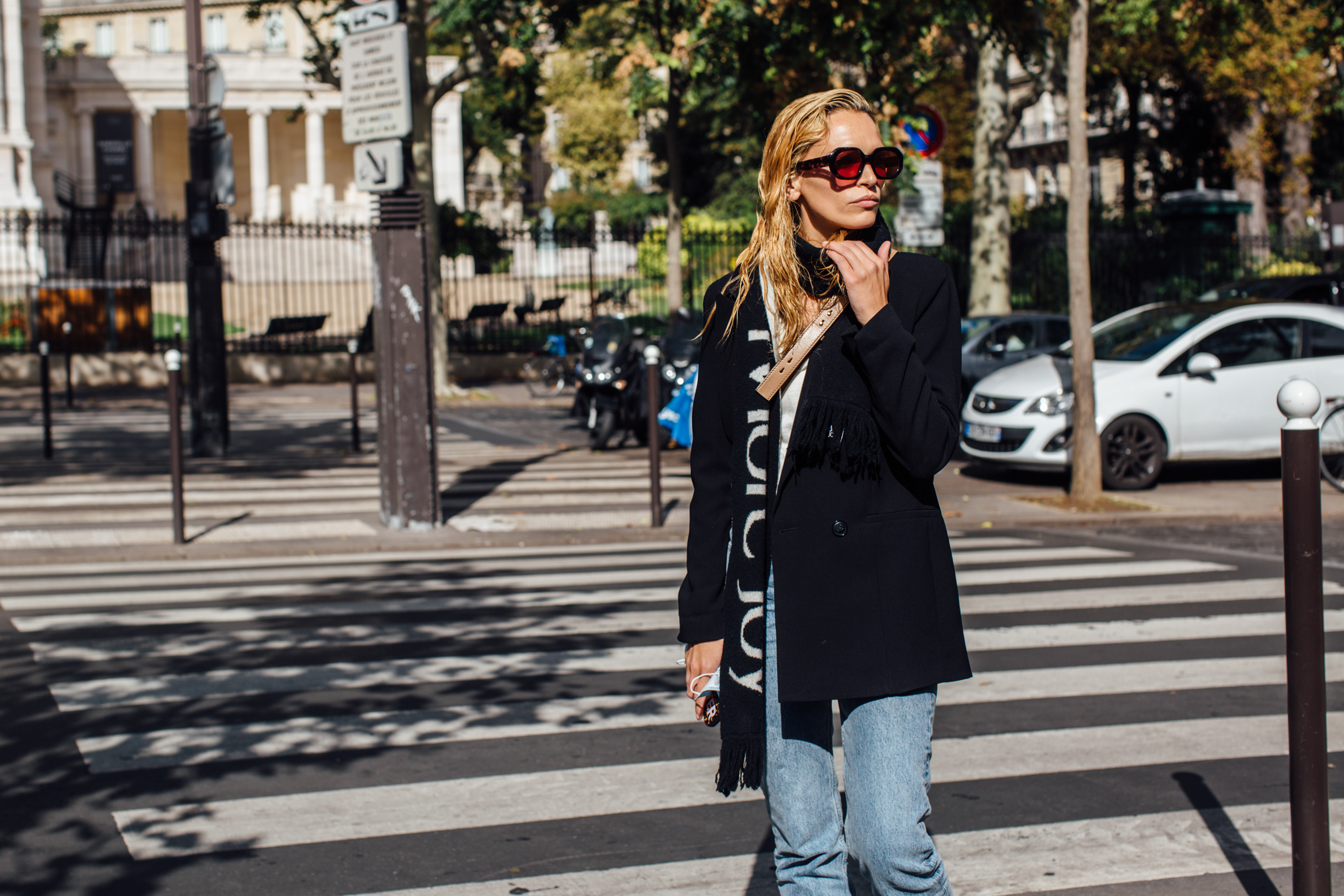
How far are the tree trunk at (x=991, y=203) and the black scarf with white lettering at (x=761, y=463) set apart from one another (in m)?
20.5

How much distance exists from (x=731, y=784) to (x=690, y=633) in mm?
279

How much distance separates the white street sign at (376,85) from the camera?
32.1ft

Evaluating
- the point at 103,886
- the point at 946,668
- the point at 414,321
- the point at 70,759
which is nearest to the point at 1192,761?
the point at 946,668

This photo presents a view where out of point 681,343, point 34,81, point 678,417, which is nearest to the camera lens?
point 678,417

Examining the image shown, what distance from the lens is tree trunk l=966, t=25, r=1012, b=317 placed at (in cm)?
2258

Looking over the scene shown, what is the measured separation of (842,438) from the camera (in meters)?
2.51

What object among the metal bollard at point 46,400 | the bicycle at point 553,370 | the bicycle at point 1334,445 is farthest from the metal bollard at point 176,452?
the bicycle at point 553,370

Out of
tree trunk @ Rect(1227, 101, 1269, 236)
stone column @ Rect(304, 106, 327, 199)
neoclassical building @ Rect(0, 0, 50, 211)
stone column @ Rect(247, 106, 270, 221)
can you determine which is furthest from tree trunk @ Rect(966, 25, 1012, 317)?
stone column @ Rect(247, 106, 270, 221)

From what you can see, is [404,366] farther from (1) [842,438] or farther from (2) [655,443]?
(1) [842,438]

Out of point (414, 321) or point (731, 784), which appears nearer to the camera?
point (731, 784)

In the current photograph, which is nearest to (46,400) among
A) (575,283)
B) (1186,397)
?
(1186,397)

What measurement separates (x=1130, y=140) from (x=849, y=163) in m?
39.0

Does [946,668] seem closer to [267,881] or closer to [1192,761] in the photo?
[267,881]

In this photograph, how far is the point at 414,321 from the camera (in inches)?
395
